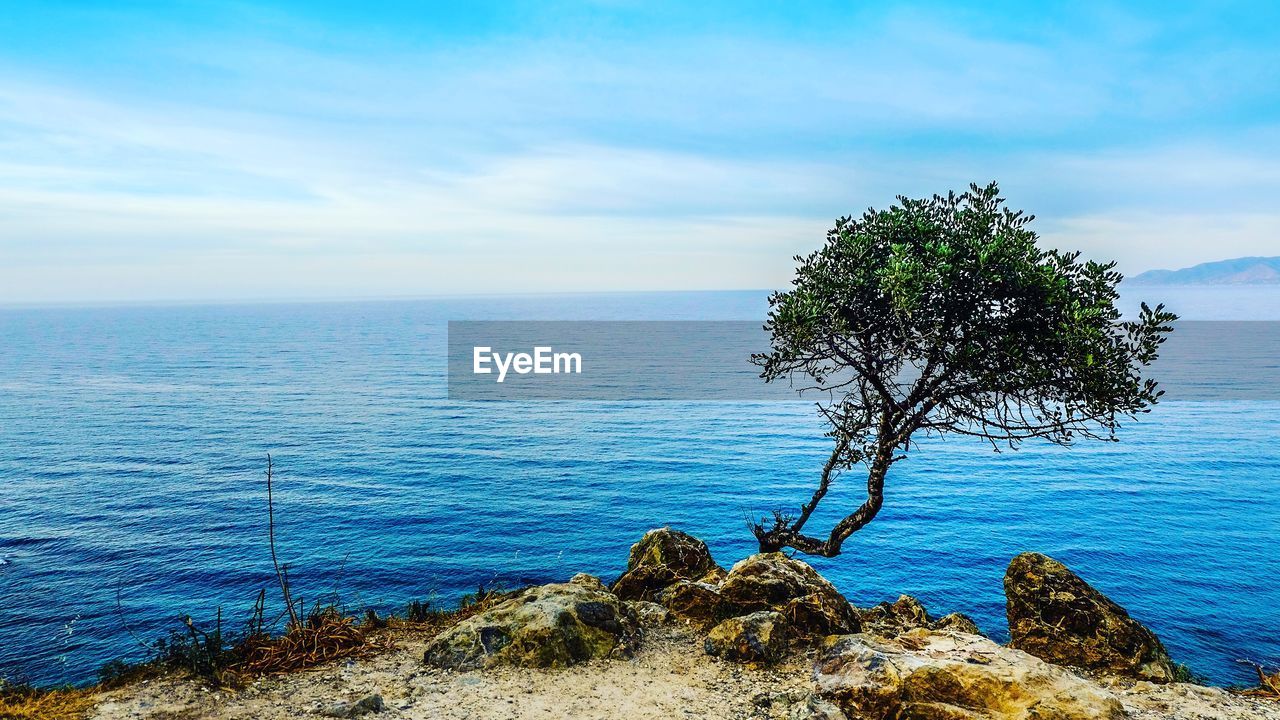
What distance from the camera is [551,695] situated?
569 inches

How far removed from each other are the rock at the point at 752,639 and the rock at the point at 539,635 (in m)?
2.07

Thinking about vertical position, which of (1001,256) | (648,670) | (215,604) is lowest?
(215,604)

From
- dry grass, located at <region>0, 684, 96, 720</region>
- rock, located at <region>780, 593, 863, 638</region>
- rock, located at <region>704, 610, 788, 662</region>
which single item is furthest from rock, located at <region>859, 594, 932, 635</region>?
dry grass, located at <region>0, 684, 96, 720</region>

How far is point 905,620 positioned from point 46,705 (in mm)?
20343

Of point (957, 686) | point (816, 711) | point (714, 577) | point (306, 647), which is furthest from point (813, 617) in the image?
point (306, 647)

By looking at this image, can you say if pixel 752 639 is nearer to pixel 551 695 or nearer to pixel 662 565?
pixel 551 695

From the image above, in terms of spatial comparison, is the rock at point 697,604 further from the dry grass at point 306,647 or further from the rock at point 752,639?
the dry grass at point 306,647

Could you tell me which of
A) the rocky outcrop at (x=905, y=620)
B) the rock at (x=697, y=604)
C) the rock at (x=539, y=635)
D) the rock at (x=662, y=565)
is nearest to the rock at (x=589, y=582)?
the rock at (x=662, y=565)

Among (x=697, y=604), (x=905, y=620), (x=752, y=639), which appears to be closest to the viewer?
(x=752, y=639)

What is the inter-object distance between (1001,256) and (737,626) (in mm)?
11463

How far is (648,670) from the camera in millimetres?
15719

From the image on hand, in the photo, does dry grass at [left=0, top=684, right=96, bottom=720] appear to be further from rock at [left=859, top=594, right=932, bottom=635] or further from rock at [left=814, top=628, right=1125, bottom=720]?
rock at [left=859, top=594, right=932, bottom=635]

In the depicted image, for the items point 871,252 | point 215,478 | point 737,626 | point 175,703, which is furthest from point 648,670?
point 215,478

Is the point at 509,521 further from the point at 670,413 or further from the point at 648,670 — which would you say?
the point at 670,413
